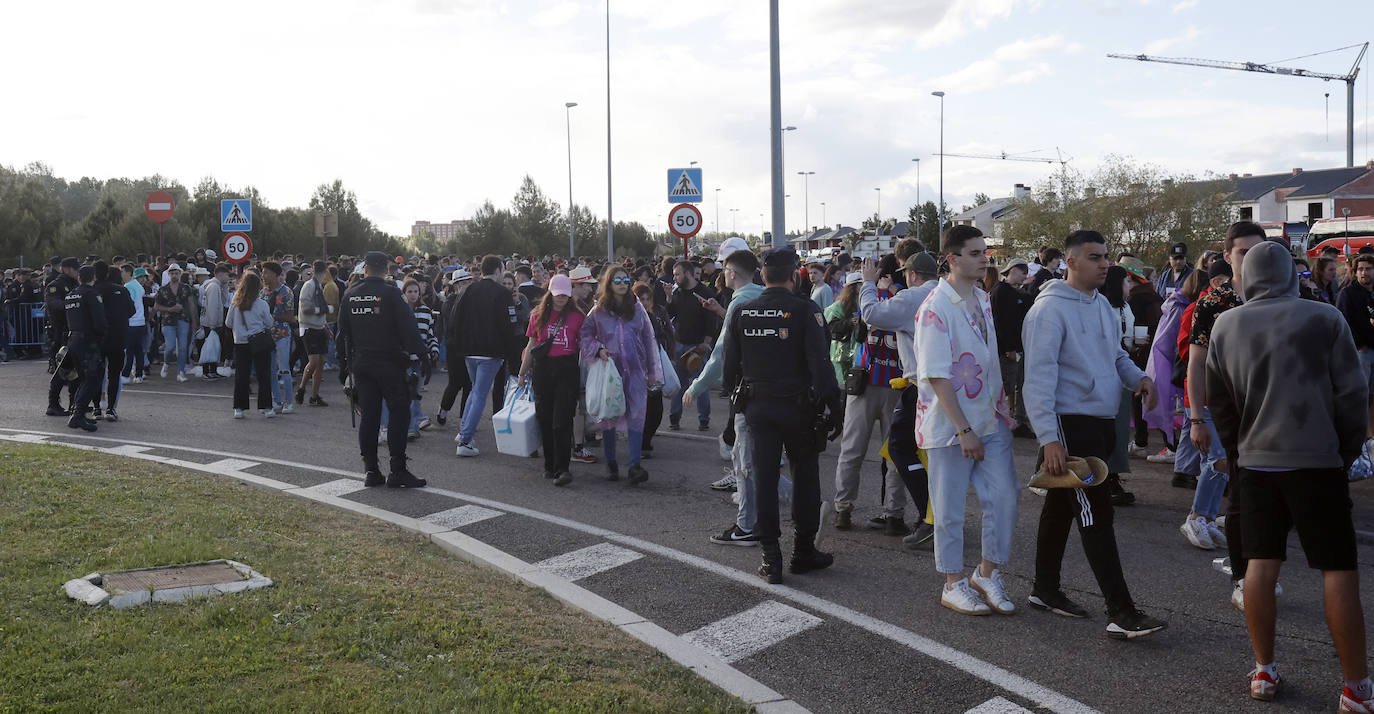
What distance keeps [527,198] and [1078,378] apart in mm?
58052

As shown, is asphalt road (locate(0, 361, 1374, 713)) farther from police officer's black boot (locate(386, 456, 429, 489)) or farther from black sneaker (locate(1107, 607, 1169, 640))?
police officer's black boot (locate(386, 456, 429, 489))

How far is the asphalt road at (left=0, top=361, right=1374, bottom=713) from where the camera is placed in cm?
487

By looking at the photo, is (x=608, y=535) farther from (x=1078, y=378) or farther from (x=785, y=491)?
(x=1078, y=378)

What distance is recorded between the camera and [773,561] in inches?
259

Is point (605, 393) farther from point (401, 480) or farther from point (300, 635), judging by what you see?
point (300, 635)

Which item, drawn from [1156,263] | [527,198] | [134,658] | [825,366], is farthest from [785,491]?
[527,198]

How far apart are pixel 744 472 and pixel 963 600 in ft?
5.95

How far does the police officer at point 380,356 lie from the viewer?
9.68m

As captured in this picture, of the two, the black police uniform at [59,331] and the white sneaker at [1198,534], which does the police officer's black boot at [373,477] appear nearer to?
the black police uniform at [59,331]

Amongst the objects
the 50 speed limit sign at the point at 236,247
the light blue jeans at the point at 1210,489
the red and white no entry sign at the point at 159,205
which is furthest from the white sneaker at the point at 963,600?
the red and white no entry sign at the point at 159,205

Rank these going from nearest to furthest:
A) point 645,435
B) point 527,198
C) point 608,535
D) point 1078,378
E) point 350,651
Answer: point 350,651 → point 1078,378 → point 608,535 → point 645,435 → point 527,198

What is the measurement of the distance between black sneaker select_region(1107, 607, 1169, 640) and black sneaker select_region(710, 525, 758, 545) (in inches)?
101

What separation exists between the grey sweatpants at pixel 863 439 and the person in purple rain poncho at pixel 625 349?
2250 millimetres

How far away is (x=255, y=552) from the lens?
21.9ft
